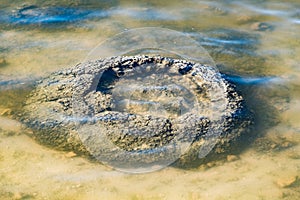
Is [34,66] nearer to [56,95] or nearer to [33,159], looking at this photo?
[56,95]

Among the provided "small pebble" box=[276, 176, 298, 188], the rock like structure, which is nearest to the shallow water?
"small pebble" box=[276, 176, 298, 188]

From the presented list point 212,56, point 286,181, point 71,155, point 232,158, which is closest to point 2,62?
point 71,155

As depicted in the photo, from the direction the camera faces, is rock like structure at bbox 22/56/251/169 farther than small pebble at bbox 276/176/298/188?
Yes

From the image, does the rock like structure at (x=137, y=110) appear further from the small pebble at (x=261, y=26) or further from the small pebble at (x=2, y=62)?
Result: the small pebble at (x=261, y=26)

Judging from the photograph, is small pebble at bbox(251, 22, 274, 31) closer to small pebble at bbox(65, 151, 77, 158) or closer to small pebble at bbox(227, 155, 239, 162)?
small pebble at bbox(227, 155, 239, 162)

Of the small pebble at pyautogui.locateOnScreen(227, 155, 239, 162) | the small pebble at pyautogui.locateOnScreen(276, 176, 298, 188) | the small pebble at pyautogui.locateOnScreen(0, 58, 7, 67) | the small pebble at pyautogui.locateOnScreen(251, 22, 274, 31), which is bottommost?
the small pebble at pyautogui.locateOnScreen(276, 176, 298, 188)

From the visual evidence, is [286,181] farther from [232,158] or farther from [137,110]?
[137,110]
